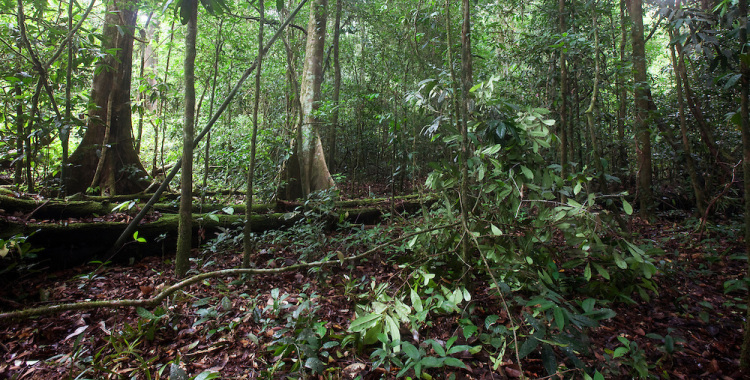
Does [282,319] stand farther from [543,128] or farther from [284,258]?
[543,128]

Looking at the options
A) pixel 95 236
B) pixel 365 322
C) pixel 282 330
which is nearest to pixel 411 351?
pixel 365 322

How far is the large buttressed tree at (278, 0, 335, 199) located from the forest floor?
2495mm

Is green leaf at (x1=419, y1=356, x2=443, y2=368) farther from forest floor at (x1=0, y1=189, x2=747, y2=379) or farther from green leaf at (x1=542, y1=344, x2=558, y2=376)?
green leaf at (x1=542, y1=344, x2=558, y2=376)

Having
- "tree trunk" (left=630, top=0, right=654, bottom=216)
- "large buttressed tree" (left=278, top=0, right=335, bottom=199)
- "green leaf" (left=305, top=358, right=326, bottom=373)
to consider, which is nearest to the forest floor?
"green leaf" (left=305, top=358, right=326, bottom=373)

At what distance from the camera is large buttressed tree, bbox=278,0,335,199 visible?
18.9 feet

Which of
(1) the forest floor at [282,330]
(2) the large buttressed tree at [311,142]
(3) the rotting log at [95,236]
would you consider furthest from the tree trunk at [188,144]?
(2) the large buttressed tree at [311,142]

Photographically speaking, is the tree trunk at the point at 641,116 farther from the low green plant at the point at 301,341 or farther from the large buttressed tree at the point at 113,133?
the large buttressed tree at the point at 113,133

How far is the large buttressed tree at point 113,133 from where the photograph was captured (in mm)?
5258

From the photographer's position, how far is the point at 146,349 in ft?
7.22

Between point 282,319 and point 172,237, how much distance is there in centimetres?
241

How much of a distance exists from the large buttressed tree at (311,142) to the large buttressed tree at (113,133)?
2.49 meters

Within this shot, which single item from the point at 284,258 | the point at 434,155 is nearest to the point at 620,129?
the point at 434,155

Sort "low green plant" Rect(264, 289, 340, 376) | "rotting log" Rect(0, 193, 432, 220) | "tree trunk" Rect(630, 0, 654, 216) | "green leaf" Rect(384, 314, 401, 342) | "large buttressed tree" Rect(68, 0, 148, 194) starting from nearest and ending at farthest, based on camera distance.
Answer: "green leaf" Rect(384, 314, 401, 342)
"low green plant" Rect(264, 289, 340, 376)
"rotting log" Rect(0, 193, 432, 220)
"tree trunk" Rect(630, 0, 654, 216)
"large buttressed tree" Rect(68, 0, 148, 194)

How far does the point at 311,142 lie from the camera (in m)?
6.18
